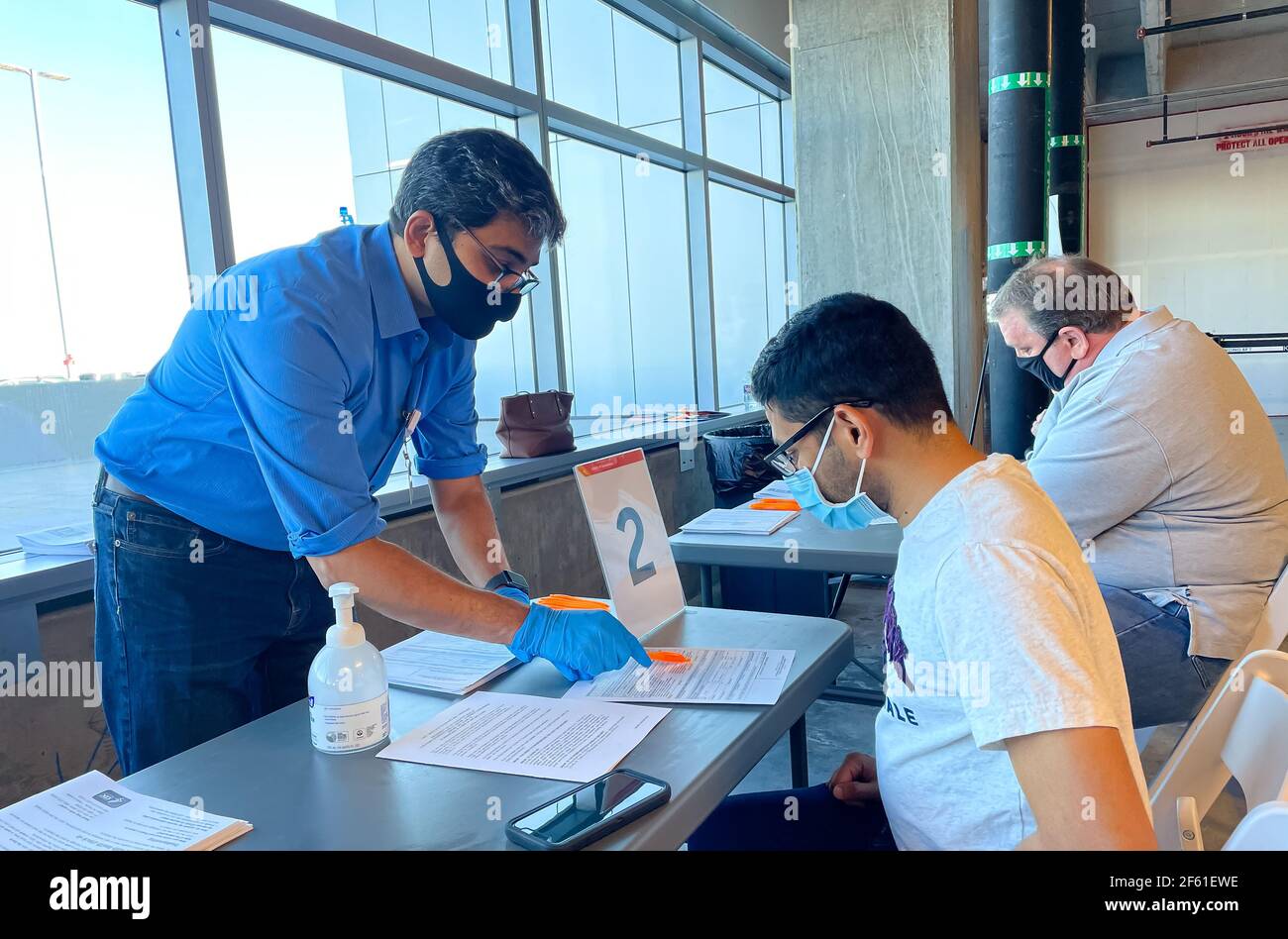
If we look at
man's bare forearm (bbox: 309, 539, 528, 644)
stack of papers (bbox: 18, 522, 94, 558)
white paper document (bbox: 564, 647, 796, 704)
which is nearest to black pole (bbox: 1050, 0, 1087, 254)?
white paper document (bbox: 564, 647, 796, 704)

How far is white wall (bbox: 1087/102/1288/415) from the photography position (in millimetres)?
9930

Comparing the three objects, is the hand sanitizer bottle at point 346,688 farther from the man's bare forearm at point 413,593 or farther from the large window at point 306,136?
the large window at point 306,136

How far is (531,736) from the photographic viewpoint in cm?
118

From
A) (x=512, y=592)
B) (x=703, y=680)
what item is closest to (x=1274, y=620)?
(x=703, y=680)

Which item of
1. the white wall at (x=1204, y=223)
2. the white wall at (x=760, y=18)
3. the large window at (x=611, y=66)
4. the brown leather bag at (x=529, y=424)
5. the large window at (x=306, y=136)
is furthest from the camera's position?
the white wall at (x=1204, y=223)

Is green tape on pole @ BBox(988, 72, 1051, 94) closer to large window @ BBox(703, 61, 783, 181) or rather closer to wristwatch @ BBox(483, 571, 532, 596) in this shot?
wristwatch @ BBox(483, 571, 532, 596)

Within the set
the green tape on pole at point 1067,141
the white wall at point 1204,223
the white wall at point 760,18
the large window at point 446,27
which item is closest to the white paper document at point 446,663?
the large window at point 446,27

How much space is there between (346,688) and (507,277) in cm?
74

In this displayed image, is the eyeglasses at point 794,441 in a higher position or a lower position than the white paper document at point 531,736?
higher

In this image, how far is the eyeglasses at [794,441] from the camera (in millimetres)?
1114

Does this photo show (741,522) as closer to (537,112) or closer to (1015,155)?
(1015,155)

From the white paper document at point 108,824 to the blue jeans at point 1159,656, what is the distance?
1711 mm

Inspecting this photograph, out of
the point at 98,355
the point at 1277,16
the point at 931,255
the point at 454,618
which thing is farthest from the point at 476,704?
the point at 1277,16

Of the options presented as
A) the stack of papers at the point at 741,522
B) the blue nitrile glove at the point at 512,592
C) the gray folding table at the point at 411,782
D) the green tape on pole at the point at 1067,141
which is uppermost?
the green tape on pole at the point at 1067,141
